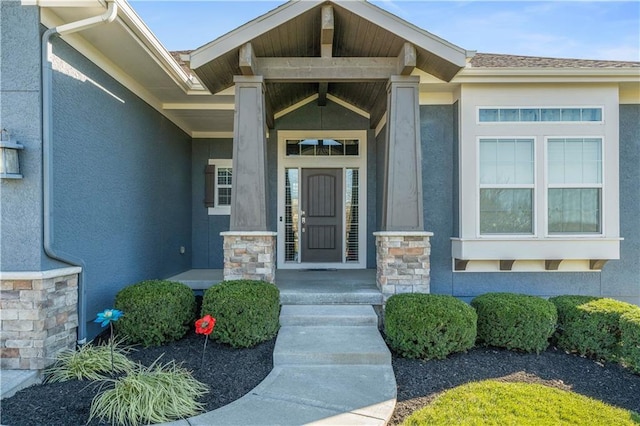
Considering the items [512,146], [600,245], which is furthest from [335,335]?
[600,245]

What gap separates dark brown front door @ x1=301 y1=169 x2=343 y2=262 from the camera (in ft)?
25.9

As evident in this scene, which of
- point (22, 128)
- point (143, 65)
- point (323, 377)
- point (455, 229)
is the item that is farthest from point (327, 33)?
point (323, 377)

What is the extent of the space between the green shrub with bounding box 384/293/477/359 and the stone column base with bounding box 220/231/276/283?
1.82 m

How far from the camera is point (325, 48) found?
206 inches

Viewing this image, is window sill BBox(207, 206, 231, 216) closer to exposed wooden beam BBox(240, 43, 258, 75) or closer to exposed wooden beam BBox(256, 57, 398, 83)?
exposed wooden beam BBox(256, 57, 398, 83)

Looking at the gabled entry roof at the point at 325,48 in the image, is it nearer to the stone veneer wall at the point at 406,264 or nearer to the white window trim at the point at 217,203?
the stone veneer wall at the point at 406,264

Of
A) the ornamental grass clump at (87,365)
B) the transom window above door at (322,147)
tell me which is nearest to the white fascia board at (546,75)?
the transom window above door at (322,147)

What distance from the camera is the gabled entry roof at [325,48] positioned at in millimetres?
4812

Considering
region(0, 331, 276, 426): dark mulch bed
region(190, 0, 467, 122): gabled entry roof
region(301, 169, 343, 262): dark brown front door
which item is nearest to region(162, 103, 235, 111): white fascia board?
region(190, 0, 467, 122): gabled entry roof

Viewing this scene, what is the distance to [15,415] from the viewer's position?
3021 millimetres

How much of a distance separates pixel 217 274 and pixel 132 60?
154 inches

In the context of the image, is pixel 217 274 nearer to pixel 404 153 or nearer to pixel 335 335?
pixel 335 335

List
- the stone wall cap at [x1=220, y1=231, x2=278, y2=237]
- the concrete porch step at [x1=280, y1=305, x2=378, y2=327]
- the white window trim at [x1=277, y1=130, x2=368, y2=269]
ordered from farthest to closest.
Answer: the white window trim at [x1=277, y1=130, x2=368, y2=269] → the stone wall cap at [x1=220, y1=231, x2=278, y2=237] → the concrete porch step at [x1=280, y1=305, x2=378, y2=327]

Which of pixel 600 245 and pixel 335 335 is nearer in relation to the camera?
pixel 335 335
